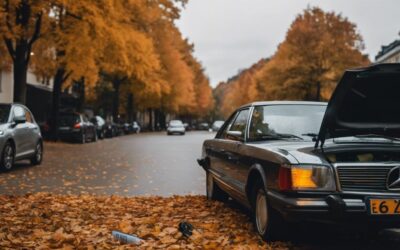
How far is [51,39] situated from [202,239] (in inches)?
757

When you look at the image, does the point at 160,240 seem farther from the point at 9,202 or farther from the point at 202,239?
the point at 9,202

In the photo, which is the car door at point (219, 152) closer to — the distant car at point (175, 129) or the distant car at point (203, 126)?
the distant car at point (175, 129)

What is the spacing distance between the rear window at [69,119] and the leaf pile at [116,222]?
20.3 m

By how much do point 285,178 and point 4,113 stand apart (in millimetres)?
9791

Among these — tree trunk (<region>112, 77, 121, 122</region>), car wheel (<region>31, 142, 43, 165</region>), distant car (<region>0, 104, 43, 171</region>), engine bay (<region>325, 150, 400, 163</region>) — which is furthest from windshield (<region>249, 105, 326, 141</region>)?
tree trunk (<region>112, 77, 121, 122</region>)

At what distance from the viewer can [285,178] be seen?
499 cm

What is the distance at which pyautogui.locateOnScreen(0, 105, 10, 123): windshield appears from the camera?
12.8m

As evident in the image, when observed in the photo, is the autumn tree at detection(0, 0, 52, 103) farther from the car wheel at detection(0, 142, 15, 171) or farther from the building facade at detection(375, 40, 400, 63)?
the building facade at detection(375, 40, 400, 63)

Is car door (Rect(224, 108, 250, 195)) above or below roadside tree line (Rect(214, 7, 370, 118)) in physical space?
below

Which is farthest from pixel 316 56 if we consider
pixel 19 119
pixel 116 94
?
pixel 19 119

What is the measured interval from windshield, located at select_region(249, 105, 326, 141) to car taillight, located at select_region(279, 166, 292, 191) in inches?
51.6

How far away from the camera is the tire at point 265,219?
17.6 ft

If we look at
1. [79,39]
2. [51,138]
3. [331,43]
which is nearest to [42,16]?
[79,39]

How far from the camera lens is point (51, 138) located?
94.3 feet
